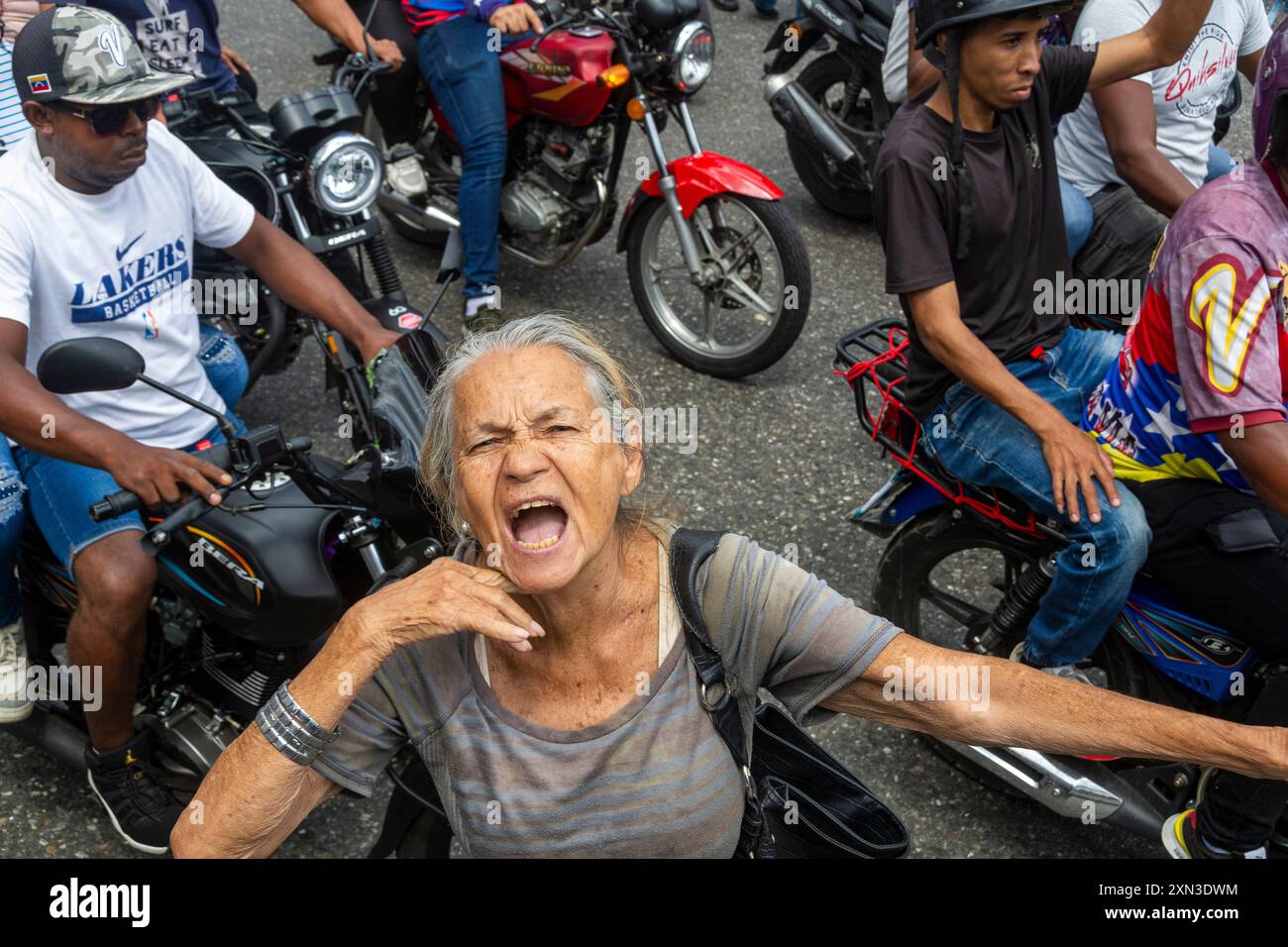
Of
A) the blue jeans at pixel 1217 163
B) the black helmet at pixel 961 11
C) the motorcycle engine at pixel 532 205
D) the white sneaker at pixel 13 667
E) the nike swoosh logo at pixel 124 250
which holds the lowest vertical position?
the white sneaker at pixel 13 667

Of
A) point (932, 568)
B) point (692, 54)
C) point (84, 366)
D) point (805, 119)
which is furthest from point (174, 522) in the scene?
point (805, 119)

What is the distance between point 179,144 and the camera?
358 centimetres

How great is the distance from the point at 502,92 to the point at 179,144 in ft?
7.03

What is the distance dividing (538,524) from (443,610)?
11.3 inches

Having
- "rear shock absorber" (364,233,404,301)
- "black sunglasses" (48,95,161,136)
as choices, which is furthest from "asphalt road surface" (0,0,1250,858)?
"black sunglasses" (48,95,161,136)

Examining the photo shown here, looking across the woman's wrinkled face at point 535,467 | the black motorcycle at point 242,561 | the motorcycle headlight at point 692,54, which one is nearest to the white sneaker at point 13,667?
the black motorcycle at point 242,561

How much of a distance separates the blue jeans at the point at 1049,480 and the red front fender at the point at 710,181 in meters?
1.86

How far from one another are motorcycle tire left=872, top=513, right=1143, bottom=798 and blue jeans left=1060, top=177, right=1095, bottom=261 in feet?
4.14

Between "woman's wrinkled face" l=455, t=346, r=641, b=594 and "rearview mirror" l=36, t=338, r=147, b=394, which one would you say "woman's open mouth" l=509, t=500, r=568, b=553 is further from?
"rearview mirror" l=36, t=338, r=147, b=394

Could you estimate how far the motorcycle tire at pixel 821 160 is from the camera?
22.3 ft

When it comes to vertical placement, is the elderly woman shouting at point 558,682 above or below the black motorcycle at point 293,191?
above

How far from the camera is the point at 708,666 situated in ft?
6.75

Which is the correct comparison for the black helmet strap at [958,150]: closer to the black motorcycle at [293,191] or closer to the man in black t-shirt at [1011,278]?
the man in black t-shirt at [1011,278]

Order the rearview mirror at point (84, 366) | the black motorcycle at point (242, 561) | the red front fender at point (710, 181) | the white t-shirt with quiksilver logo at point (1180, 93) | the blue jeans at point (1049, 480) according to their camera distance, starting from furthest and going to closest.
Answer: the red front fender at point (710, 181)
the white t-shirt with quiksilver logo at point (1180, 93)
the blue jeans at point (1049, 480)
the black motorcycle at point (242, 561)
the rearview mirror at point (84, 366)
